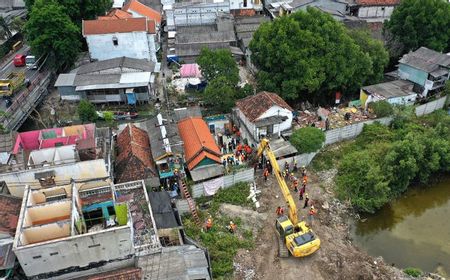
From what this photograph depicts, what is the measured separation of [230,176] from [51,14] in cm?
2655

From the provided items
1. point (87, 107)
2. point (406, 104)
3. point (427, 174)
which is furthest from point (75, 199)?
point (406, 104)

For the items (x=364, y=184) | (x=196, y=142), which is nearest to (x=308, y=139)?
(x=364, y=184)

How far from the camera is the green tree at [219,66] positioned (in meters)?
37.7

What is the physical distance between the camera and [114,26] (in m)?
42.4

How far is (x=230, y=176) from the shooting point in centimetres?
2942

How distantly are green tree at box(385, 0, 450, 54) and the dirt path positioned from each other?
26.2 m

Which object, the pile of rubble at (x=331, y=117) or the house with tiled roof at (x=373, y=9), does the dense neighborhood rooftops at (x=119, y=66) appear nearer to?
the pile of rubble at (x=331, y=117)

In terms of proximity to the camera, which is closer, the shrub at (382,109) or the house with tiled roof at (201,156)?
the house with tiled roof at (201,156)

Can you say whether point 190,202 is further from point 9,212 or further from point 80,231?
point 9,212

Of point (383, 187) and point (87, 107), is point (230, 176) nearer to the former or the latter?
point (383, 187)

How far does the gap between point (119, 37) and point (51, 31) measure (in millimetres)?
6934

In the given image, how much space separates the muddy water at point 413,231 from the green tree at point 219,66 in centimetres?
1768

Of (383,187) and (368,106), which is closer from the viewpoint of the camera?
(383,187)

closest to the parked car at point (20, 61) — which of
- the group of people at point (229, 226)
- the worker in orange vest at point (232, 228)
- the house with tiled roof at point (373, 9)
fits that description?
the group of people at point (229, 226)
